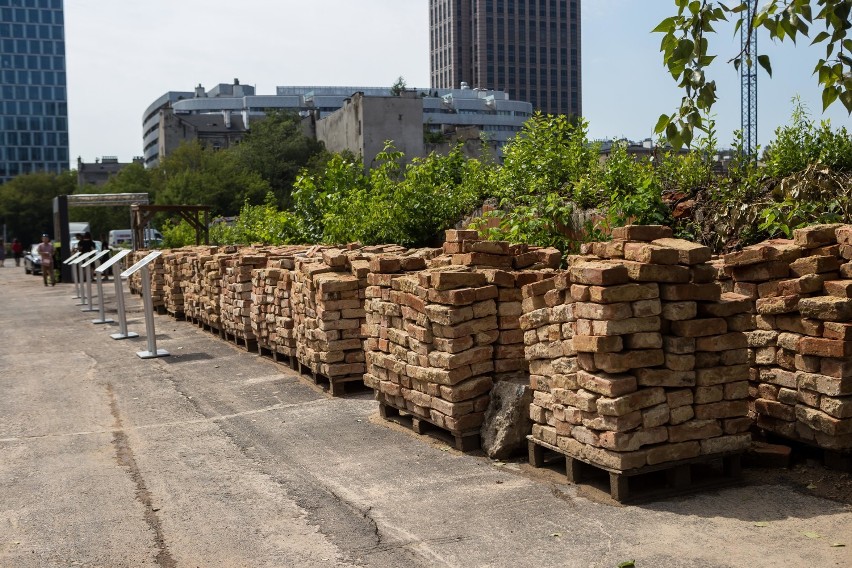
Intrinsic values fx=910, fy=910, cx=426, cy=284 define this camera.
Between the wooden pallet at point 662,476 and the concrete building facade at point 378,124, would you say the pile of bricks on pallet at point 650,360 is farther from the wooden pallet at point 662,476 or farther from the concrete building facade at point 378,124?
the concrete building facade at point 378,124

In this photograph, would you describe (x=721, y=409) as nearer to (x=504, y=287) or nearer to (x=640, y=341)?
(x=640, y=341)

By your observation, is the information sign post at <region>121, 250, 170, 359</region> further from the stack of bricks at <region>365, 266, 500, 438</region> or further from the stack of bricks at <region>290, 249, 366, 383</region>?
the stack of bricks at <region>365, 266, 500, 438</region>

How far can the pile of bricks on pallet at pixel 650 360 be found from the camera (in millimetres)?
6012

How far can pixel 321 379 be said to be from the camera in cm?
1130

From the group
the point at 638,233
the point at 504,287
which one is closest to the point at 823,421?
the point at 638,233

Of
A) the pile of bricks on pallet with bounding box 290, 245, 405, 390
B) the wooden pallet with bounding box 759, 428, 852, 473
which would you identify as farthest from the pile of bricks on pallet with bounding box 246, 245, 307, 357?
the wooden pallet with bounding box 759, 428, 852, 473

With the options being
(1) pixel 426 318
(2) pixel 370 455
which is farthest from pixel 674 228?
(2) pixel 370 455

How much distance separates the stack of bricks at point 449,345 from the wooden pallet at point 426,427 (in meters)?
0.02

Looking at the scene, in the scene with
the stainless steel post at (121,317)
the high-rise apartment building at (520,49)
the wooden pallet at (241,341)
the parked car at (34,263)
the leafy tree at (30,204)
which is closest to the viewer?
the wooden pallet at (241,341)

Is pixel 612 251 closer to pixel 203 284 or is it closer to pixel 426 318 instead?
pixel 426 318

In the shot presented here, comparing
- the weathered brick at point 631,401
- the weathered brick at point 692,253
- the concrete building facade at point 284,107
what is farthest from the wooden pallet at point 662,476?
the concrete building facade at point 284,107

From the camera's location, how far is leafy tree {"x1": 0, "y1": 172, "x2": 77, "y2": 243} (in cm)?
9800

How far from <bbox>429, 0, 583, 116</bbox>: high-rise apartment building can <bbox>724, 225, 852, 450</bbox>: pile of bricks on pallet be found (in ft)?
600

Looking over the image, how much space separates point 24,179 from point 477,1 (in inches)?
4264
